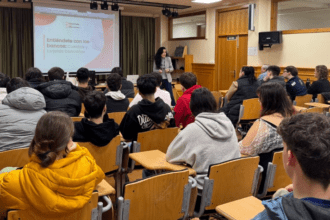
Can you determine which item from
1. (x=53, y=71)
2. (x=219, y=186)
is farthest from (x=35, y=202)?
(x=53, y=71)

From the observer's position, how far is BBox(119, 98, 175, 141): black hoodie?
10.1 ft

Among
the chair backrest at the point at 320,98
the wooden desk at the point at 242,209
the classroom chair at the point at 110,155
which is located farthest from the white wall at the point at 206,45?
the wooden desk at the point at 242,209

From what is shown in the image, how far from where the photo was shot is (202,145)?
2252 mm

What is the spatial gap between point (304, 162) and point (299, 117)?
15 cm

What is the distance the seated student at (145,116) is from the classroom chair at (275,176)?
1.11 meters

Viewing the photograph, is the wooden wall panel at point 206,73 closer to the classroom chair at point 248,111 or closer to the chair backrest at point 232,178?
the classroom chair at point 248,111

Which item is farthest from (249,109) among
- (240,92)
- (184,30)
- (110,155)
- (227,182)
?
(184,30)

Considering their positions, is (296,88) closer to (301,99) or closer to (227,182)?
(301,99)

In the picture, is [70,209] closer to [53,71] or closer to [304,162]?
[304,162]

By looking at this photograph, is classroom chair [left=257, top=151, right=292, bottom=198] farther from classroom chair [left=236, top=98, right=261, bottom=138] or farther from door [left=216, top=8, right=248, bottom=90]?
door [left=216, top=8, right=248, bottom=90]

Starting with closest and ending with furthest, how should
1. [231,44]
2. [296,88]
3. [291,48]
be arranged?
[296,88], [291,48], [231,44]

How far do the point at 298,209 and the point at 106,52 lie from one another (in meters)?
8.86

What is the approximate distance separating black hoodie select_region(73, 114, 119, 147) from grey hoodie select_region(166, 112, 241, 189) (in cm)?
55

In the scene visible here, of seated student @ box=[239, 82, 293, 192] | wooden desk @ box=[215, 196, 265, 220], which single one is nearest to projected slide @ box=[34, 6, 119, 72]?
seated student @ box=[239, 82, 293, 192]
